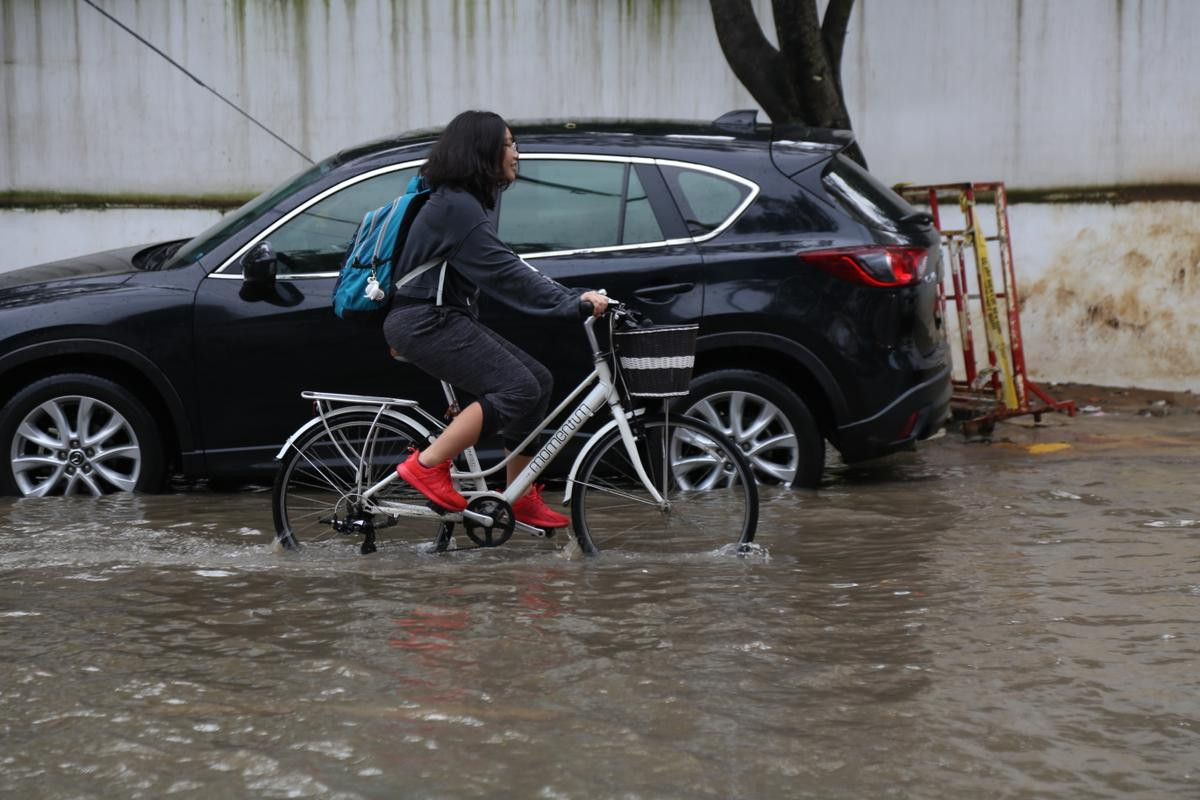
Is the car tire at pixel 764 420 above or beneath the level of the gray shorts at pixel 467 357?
beneath

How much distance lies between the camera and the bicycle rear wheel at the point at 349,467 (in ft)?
20.3

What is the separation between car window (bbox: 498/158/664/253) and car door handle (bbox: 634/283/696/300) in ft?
0.77

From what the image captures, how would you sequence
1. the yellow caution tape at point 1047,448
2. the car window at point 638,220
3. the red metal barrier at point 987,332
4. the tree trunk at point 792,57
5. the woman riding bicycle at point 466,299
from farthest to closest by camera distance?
the tree trunk at point 792,57 → the red metal barrier at point 987,332 → the yellow caution tape at point 1047,448 → the car window at point 638,220 → the woman riding bicycle at point 466,299

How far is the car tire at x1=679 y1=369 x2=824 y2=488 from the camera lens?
7.31 m

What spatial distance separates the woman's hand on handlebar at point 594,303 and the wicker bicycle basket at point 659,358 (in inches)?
7.3

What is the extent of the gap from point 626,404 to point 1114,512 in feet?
7.76

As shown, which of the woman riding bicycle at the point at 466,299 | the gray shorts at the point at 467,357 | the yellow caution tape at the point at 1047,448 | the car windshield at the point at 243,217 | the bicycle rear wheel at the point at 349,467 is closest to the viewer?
the woman riding bicycle at the point at 466,299

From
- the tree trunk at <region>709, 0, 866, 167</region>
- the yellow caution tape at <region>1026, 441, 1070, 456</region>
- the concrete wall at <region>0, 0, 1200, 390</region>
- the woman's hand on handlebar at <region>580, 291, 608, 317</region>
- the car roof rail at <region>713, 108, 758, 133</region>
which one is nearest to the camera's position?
the woman's hand on handlebar at <region>580, 291, 608, 317</region>

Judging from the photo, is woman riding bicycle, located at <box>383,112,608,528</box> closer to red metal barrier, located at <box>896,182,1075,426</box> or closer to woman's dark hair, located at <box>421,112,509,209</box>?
woman's dark hair, located at <box>421,112,509,209</box>

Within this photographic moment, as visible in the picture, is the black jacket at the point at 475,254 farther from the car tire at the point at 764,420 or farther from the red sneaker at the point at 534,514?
the car tire at the point at 764,420

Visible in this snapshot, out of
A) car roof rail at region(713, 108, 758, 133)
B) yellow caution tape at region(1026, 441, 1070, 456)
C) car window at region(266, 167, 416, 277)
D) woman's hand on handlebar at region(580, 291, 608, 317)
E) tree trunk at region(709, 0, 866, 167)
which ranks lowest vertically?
yellow caution tape at region(1026, 441, 1070, 456)

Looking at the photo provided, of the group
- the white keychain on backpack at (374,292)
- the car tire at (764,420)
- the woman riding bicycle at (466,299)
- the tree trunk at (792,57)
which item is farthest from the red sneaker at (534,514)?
the tree trunk at (792,57)

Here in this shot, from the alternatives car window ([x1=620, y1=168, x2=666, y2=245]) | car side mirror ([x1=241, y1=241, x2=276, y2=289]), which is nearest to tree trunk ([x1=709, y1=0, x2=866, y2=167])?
car window ([x1=620, y1=168, x2=666, y2=245])

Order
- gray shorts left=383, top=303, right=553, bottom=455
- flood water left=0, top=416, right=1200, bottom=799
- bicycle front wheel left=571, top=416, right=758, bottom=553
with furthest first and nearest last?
bicycle front wheel left=571, top=416, right=758, bottom=553
gray shorts left=383, top=303, right=553, bottom=455
flood water left=0, top=416, right=1200, bottom=799
